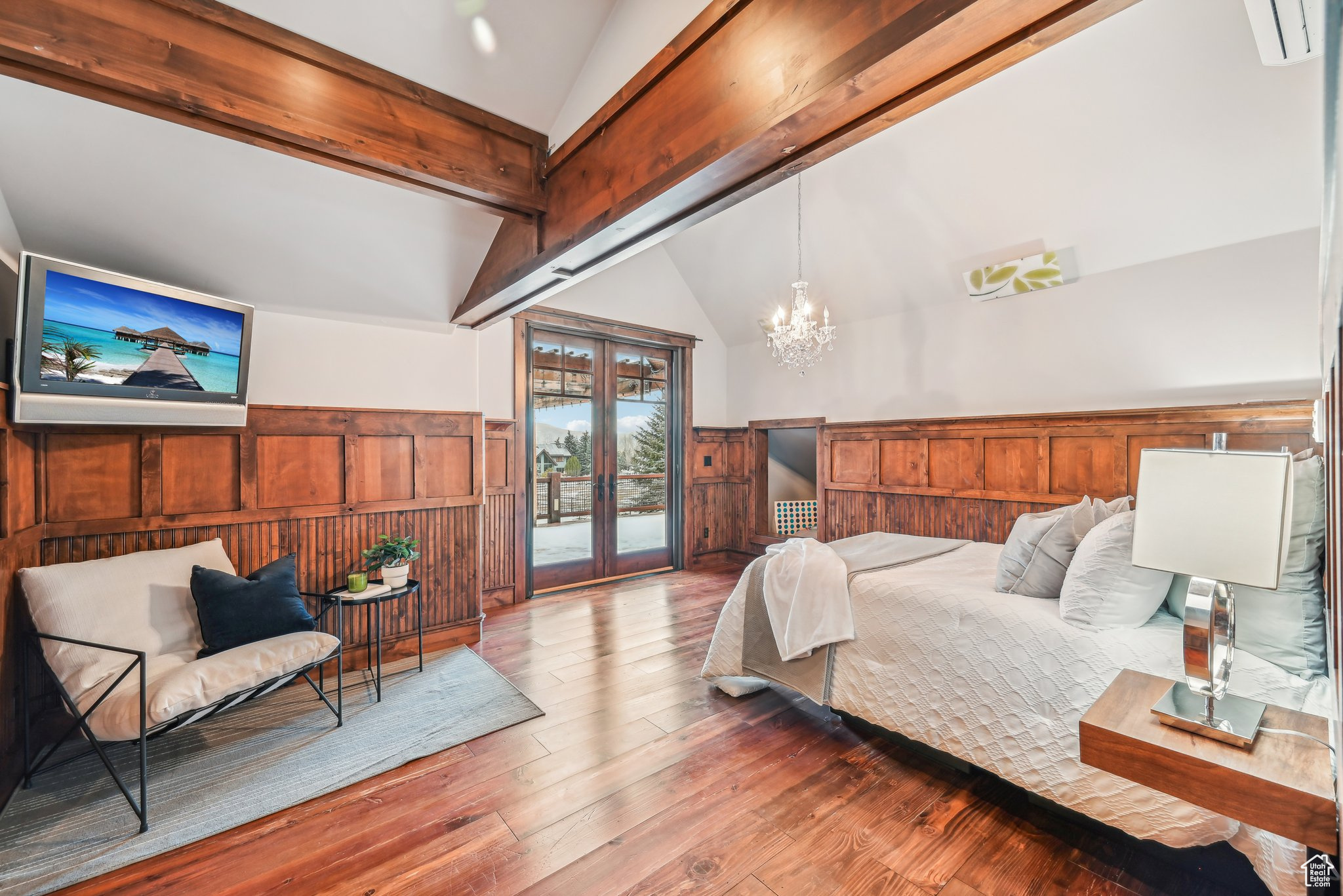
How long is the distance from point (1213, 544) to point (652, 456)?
4.88 meters

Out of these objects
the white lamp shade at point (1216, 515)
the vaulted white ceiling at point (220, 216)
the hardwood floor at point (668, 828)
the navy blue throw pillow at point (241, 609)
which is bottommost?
the hardwood floor at point (668, 828)

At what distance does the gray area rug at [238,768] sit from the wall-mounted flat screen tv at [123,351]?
149 cm

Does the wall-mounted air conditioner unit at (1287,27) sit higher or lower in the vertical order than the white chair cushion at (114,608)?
higher

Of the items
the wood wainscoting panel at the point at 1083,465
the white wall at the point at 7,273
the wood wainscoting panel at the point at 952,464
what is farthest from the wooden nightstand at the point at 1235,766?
the white wall at the point at 7,273

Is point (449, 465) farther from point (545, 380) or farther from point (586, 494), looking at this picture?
point (586, 494)

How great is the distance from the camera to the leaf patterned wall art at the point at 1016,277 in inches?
155

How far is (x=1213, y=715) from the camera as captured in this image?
4.41 ft

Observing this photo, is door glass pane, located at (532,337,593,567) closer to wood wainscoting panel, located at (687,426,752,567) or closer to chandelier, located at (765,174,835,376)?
wood wainscoting panel, located at (687,426,752,567)

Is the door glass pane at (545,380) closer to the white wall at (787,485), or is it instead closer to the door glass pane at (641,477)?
the door glass pane at (641,477)

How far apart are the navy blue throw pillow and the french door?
2.35m

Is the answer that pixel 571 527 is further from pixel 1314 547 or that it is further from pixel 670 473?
pixel 1314 547

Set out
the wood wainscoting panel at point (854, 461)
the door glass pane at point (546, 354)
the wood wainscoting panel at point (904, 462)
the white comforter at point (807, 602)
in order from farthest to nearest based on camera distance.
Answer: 1. the wood wainscoting panel at point (854, 461)
2. the door glass pane at point (546, 354)
3. the wood wainscoting panel at point (904, 462)
4. the white comforter at point (807, 602)

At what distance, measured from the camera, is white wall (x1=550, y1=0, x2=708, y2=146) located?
6.14 ft

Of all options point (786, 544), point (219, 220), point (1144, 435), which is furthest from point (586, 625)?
point (1144, 435)
